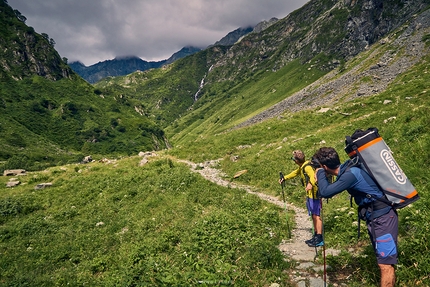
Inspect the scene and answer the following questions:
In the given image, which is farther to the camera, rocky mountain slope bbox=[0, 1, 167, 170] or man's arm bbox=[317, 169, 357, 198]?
rocky mountain slope bbox=[0, 1, 167, 170]

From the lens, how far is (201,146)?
3544cm

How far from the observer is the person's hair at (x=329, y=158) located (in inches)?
234

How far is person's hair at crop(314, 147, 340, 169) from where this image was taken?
19.5 feet

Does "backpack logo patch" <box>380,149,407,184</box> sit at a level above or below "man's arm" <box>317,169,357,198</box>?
above

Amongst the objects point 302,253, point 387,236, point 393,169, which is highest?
point 393,169

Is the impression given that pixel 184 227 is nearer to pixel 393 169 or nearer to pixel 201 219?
pixel 201 219

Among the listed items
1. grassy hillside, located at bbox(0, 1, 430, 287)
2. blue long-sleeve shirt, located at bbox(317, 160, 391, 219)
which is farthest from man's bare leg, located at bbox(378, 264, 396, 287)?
blue long-sleeve shirt, located at bbox(317, 160, 391, 219)

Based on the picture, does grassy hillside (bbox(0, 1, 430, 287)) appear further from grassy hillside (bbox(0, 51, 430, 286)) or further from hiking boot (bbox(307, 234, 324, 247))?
hiking boot (bbox(307, 234, 324, 247))

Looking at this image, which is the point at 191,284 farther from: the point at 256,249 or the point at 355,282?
the point at 355,282

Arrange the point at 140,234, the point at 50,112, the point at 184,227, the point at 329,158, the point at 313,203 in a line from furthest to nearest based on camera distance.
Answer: the point at 50,112 → the point at 140,234 → the point at 184,227 → the point at 313,203 → the point at 329,158

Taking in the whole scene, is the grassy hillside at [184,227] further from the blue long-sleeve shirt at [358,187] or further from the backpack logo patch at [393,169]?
the backpack logo patch at [393,169]

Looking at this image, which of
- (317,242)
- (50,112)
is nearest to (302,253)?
(317,242)

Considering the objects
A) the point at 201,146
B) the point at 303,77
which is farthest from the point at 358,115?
the point at 303,77

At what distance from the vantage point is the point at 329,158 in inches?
236
